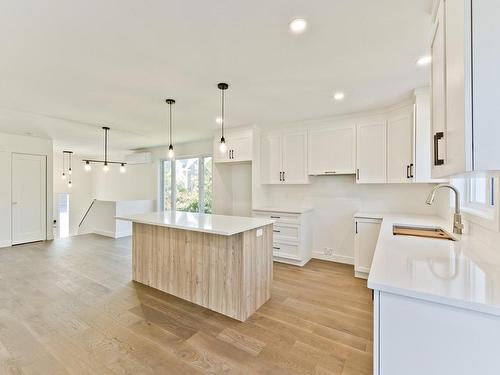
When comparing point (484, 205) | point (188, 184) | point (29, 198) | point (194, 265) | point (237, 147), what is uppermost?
point (237, 147)

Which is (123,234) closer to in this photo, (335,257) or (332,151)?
(335,257)

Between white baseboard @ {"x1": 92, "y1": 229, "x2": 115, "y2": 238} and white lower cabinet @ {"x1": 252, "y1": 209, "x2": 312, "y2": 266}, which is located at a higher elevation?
white lower cabinet @ {"x1": 252, "y1": 209, "x2": 312, "y2": 266}

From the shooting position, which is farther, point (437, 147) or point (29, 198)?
point (29, 198)

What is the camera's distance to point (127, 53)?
2.08 meters

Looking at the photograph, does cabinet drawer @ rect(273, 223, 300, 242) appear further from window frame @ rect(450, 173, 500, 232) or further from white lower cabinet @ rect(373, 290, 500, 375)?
white lower cabinet @ rect(373, 290, 500, 375)

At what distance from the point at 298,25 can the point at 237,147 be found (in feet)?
9.59

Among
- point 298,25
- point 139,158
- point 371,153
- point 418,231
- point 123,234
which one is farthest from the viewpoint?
point 139,158

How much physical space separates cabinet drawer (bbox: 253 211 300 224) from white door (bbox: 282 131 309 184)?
65 cm

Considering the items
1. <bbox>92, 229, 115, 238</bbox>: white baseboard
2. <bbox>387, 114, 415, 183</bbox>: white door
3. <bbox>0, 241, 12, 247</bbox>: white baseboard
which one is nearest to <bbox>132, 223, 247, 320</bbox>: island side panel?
<bbox>387, 114, 415, 183</bbox>: white door

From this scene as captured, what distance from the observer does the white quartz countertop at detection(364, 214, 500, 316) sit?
0.86m

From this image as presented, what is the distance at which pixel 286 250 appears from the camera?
3.99 m

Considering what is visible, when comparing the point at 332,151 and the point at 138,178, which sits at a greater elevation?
the point at 332,151

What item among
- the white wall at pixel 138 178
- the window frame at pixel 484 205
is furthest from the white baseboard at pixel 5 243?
the window frame at pixel 484 205

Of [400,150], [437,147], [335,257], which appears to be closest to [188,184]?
[335,257]
